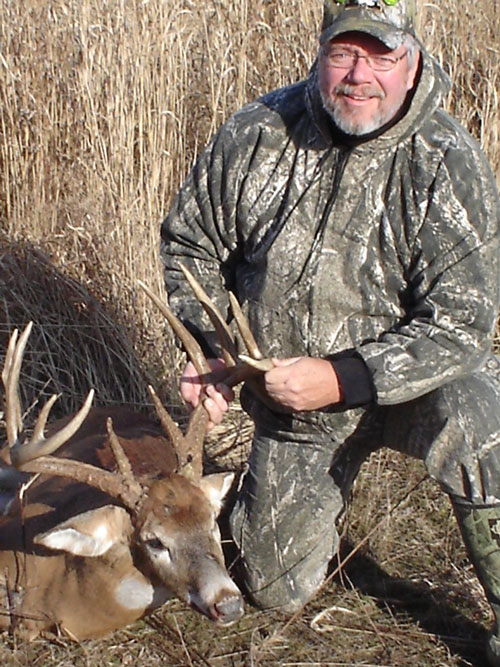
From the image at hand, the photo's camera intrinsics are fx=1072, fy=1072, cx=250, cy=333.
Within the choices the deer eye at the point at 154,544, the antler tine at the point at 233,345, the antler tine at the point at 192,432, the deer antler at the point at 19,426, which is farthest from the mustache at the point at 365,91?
the deer eye at the point at 154,544

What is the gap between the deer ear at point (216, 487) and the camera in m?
3.58

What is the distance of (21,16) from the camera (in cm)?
604

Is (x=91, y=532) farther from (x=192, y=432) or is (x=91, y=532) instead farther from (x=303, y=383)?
(x=303, y=383)

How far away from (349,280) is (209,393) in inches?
25.4

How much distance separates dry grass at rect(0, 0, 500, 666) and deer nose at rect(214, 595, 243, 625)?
1093 mm

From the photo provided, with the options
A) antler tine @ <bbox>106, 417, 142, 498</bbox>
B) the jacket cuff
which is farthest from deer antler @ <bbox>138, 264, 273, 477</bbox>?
the jacket cuff

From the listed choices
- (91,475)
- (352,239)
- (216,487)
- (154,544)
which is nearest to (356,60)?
(352,239)

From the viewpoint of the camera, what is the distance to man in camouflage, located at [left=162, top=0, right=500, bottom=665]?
3525 millimetres

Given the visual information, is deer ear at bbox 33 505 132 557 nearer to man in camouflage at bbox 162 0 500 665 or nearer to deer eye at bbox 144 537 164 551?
deer eye at bbox 144 537 164 551

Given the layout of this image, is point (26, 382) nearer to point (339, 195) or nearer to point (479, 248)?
point (339, 195)

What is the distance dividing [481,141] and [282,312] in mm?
2733

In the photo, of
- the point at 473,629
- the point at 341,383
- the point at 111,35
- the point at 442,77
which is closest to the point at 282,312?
the point at 341,383

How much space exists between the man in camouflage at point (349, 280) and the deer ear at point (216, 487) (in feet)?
0.69

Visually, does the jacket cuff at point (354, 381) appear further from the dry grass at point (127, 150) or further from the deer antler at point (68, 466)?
the dry grass at point (127, 150)
